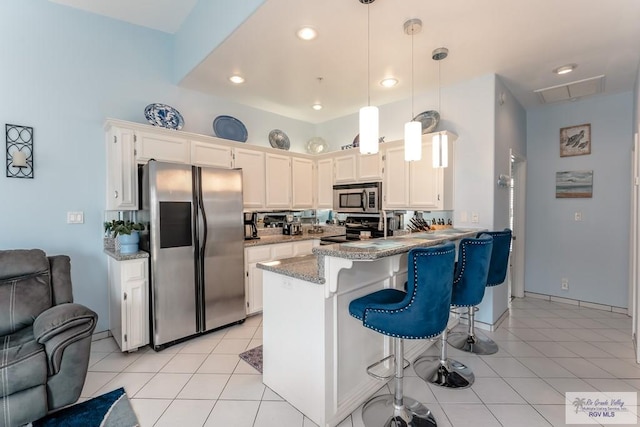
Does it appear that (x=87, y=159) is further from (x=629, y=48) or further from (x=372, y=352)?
(x=629, y=48)

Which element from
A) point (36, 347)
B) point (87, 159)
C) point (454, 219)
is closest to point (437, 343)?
point (454, 219)

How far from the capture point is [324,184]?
461cm

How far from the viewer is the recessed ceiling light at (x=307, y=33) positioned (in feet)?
7.79

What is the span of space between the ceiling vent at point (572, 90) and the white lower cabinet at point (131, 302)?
4.87m

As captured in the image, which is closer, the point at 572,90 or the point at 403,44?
the point at 403,44

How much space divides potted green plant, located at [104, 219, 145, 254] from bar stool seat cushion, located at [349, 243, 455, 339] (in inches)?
91.5

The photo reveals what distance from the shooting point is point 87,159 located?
292 centimetres

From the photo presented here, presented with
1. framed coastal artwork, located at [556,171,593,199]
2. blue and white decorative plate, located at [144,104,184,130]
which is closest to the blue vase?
blue and white decorative plate, located at [144,104,184,130]

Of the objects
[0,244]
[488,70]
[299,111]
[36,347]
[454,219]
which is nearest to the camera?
[36,347]

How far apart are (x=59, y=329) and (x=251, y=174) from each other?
8.16ft

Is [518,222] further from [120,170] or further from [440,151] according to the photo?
[120,170]

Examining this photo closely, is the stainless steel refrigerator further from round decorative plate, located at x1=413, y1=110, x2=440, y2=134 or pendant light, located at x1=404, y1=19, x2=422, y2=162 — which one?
round decorative plate, located at x1=413, y1=110, x2=440, y2=134

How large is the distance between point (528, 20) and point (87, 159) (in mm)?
4115

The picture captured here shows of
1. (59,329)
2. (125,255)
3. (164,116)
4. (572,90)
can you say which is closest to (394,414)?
(59,329)
